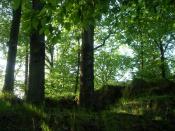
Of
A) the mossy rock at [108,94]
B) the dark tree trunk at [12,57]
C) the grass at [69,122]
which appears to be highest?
the dark tree trunk at [12,57]

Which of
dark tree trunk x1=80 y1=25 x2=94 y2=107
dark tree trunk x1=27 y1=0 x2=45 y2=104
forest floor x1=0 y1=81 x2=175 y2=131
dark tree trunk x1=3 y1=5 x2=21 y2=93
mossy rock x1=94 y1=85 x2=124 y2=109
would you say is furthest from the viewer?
mossy rock x1=94 y1=85 x2=124 y2=109

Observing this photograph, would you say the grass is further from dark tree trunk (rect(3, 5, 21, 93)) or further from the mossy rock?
the mossy rock

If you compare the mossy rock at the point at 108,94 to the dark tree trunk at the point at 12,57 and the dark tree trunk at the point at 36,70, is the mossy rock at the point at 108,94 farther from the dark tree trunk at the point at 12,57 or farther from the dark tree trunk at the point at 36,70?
the dark tree trunk at the point at 36,70

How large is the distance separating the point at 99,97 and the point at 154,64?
16.8 meters

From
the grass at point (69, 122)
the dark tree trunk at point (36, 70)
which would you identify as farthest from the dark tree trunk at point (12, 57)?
the grass at point (69, 122)

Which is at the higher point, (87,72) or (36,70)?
(87,72)

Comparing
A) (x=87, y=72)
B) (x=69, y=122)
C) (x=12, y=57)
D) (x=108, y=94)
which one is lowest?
(x=69, y=122)

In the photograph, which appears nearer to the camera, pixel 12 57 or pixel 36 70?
pixel 36 70

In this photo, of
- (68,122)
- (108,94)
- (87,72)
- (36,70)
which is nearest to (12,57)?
(87,72)

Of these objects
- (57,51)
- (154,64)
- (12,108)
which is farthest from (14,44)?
(57,51)

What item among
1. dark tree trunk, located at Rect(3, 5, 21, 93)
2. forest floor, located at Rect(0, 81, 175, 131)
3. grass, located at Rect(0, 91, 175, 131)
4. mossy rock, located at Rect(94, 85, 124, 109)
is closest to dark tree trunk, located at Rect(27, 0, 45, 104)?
forest floor, located at Rect(0, 81, 175, 131)

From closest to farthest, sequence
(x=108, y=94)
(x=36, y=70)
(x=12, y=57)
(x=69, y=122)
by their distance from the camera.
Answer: (x=69, y=122) < (x=36, y=70) < (x=12, y=57) < (x=108, y=94)

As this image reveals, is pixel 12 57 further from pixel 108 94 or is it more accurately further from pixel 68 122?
pixel 68 122

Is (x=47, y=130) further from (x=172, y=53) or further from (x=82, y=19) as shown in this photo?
(x=172, y=53)
